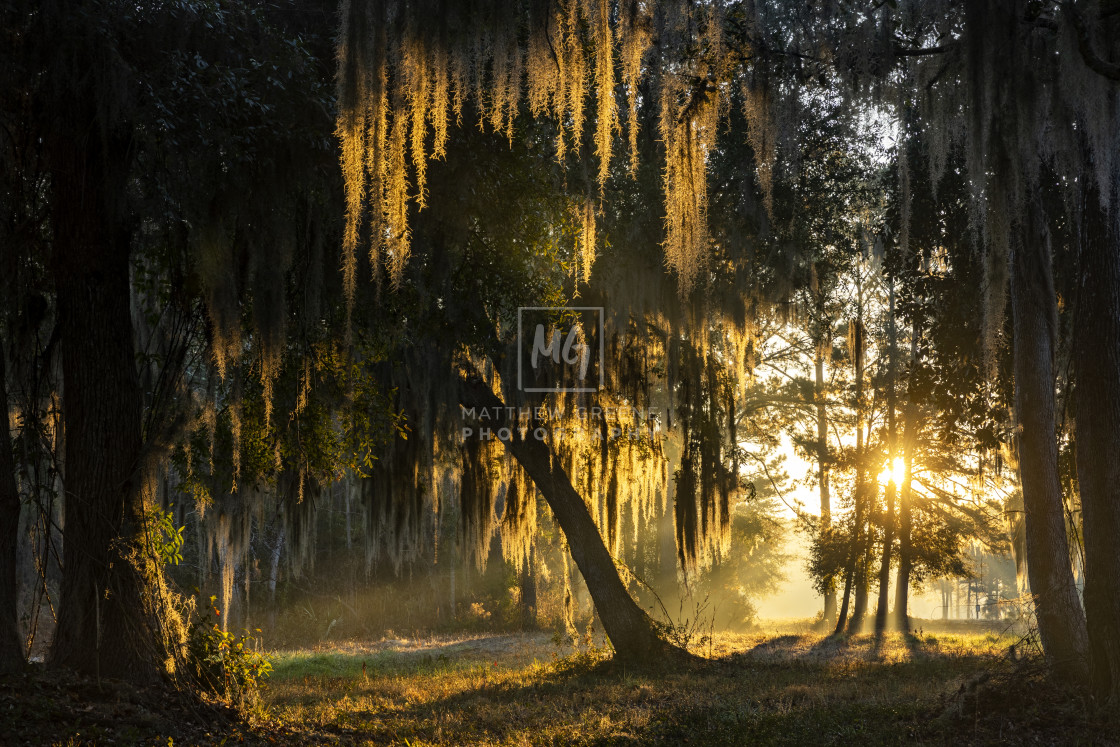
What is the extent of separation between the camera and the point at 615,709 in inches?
308

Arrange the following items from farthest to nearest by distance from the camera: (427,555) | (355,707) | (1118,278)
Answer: (427,555) < (355,707) < (1118,278)

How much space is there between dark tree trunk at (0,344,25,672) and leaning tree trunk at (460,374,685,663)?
224 inches

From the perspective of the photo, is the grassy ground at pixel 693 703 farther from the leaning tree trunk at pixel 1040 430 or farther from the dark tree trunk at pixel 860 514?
the dark tree trunk at pixel 860 514

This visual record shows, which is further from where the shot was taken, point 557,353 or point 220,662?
point 557,353

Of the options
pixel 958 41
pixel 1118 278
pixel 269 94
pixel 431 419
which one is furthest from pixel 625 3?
pixel 431 419

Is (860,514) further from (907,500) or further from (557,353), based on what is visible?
(557,353)

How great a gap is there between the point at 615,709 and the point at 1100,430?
4.89m

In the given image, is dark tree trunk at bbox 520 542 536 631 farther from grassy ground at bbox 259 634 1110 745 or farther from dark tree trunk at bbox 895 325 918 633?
grassy ground at bbox 259 634 1110 745

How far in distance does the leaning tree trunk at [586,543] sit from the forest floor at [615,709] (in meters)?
0.50

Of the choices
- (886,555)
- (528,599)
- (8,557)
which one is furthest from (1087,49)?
(528,599)

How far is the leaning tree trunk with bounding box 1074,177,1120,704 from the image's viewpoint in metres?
6.65

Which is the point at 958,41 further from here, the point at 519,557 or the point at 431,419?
the point at 519,557

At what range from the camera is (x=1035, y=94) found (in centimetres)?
640

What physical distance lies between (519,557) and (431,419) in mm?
3393
